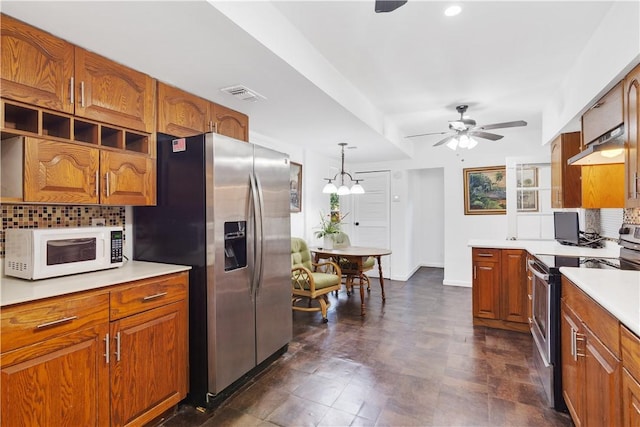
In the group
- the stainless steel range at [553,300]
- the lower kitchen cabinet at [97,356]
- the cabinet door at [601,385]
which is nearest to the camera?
the cabinet door at [601,385]

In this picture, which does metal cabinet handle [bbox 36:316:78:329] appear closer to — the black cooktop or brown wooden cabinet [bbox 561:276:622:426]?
brown wooden cabinet [bbox 561:276:622:426]

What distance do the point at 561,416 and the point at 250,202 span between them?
95.0 inches

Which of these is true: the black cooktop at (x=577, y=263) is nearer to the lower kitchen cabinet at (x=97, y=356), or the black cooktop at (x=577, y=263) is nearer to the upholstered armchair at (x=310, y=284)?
the upholstered armchair at (x=310, y=284)

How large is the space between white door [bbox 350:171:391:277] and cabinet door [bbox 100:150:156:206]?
4.33 m

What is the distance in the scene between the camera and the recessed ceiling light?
191 centimetres

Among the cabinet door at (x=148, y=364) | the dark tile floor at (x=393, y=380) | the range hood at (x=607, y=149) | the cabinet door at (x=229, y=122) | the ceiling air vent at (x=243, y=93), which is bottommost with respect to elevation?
the dark tile floor at (x=393, y=380)

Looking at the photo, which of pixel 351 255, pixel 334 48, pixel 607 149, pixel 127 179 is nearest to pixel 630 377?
pixel 607 149

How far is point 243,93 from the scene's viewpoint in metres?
2.52

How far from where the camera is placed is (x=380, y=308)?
164 inches

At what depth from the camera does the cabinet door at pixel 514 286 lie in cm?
334

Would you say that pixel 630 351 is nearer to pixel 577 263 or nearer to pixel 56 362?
pixel 577 263

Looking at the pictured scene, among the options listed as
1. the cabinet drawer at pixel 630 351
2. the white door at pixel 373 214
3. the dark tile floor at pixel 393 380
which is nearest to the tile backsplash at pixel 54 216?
the dark tile floor at pixel 393 380

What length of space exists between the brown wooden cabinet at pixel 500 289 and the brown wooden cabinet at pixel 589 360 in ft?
4.79

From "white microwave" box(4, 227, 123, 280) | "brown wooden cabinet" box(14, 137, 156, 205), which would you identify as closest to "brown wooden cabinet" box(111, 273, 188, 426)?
"white microwave" box(4, 227, 123, 280)
